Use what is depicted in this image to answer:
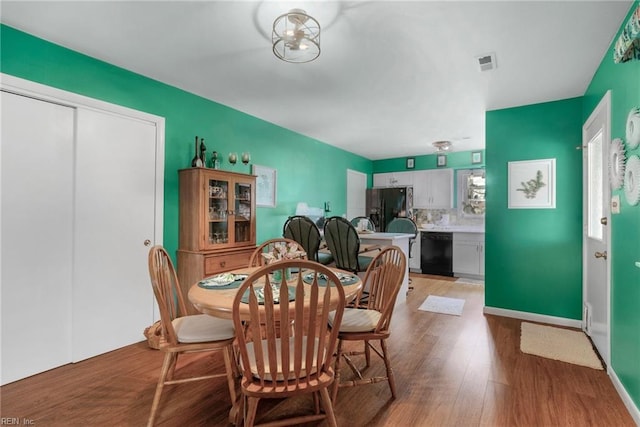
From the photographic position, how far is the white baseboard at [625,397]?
1736 millimetres

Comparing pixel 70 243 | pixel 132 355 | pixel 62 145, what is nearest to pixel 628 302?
pixel 132 355

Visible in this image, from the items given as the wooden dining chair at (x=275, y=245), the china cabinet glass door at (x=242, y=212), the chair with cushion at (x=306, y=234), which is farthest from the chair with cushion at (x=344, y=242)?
the china cabinet glass door at (x=242, y=212)

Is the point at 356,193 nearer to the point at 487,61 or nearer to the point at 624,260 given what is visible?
the point at 487,61

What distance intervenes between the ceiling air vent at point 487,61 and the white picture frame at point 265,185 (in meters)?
2.68

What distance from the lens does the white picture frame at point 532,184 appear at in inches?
133

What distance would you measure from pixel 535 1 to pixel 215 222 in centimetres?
303

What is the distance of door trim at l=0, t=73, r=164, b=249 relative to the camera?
2158 millimetres

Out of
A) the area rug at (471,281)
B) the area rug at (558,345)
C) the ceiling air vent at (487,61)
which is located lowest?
the area rug at (558,345)

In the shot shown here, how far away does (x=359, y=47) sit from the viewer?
2.33 m

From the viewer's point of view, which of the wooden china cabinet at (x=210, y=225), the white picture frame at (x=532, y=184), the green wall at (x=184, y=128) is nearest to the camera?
the green wall at (x=184, y=128)

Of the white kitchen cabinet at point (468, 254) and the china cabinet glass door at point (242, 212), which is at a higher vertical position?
the china cabinet glass door at point (242, 212)

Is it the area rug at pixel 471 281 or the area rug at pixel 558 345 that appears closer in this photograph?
the area rug at pixel 558 345

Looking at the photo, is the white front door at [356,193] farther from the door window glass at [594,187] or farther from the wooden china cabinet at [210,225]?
the door window glass at [594,187]

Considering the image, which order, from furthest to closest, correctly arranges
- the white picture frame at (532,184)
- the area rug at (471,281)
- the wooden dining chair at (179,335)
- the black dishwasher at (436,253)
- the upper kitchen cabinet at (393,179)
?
1. the upper kitchen cabinet at (393,179)
2. the black dishwasher at (436,253)
3. the area rug at (471,281)
4. the white picture frame at (532,184)
5. the wooden dining chair at (179,335)
